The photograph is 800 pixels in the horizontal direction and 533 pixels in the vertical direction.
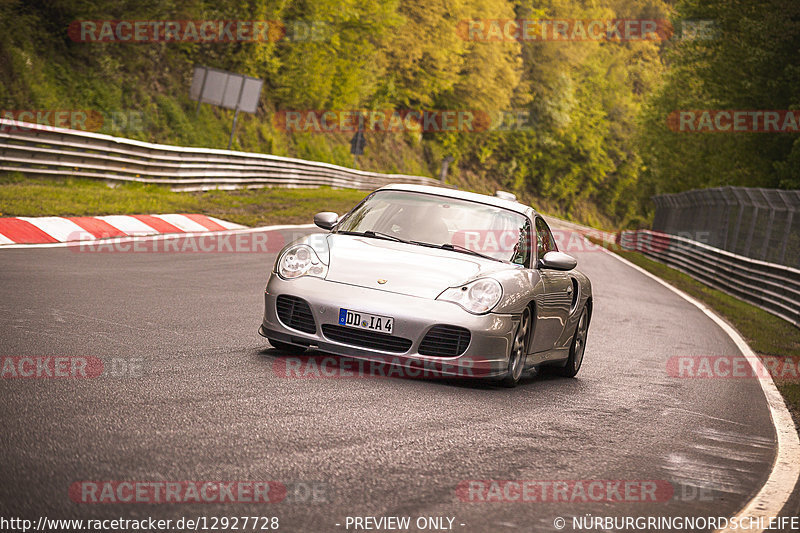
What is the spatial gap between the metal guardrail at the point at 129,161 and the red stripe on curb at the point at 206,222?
98.1 inches

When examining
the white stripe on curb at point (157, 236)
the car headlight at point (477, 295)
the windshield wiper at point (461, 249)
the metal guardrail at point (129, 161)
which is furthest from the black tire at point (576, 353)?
the metal guardrail at point (129, 161)

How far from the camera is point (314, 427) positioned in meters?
5.33

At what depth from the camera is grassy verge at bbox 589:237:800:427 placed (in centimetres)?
1009

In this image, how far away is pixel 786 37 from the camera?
33.7 meters

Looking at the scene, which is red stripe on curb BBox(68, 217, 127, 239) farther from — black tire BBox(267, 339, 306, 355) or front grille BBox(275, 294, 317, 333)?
front grille BBox(275, 294, 317, 333)

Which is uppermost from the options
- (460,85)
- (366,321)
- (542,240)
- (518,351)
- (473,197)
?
(460,85)

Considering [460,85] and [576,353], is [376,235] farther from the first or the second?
[460,85]

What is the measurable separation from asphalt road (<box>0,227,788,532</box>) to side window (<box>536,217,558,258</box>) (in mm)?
1060

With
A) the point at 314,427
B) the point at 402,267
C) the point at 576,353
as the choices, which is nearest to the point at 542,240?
the point at 576,353

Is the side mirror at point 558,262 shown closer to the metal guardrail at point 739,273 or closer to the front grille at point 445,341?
the front grille at point 445,341

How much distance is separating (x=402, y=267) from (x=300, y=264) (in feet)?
2.43

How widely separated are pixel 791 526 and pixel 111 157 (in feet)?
61.5

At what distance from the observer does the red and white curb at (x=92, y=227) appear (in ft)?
44.3

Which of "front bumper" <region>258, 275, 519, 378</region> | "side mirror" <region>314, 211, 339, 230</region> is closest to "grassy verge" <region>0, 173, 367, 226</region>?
"side mirror" <region>314, 211, 339, 230</region>
